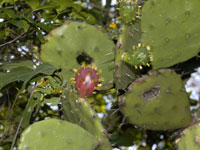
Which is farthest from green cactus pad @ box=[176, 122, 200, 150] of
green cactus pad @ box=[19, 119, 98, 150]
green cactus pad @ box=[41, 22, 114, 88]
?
green cactus pad @ box=[41, 22, 114, 88]

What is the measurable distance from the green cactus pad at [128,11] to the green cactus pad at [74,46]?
180 mm

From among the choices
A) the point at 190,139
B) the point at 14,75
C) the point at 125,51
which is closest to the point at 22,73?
the point at 14,75

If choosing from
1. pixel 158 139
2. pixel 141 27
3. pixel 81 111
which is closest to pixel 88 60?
pixel 141 27

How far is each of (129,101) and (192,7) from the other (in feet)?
1.57

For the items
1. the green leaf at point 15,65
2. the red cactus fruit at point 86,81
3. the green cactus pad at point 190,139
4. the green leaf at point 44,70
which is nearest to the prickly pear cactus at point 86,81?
the red cactus fruit at point 86,81

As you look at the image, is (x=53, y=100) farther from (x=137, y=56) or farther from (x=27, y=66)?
(x=137, y=56)

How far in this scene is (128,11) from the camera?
1.44m

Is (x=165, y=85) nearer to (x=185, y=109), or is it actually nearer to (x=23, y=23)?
(x=185, y=109)

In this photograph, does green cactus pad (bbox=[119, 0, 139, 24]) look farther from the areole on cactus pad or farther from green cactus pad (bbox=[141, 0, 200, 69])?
the areole on cactus pad

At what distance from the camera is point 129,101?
155cm

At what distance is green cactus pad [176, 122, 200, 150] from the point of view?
1309mm

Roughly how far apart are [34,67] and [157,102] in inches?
21.9

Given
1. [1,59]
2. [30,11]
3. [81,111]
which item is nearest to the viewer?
[81,111]

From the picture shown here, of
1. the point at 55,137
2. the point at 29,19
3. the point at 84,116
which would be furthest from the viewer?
the point at 29,19
